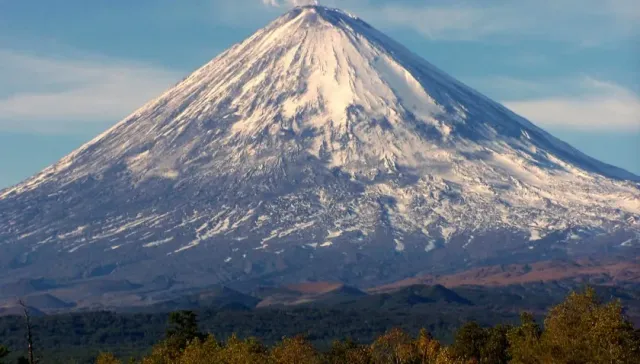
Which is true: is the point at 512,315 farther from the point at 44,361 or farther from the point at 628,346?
the point at 628,346

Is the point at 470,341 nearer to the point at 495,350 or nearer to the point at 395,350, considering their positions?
the point at 495,350

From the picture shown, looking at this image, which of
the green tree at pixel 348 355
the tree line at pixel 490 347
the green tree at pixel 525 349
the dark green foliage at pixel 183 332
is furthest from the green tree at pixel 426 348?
the dark green foliage at pixel 183 332

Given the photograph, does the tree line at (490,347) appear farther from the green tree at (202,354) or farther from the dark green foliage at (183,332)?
the dark green foliage at (183,332)

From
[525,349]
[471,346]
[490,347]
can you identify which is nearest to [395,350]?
[490,347]

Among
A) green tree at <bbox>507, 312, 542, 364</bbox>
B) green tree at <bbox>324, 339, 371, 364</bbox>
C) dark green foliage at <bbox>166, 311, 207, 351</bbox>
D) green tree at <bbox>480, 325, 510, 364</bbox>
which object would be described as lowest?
green tree at <bbox>480, 325, 510, 364</bbox>

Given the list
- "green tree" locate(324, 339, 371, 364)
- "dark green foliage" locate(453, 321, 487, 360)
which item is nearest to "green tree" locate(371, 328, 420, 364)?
"green tree" locate(324, 339, 371, 364)

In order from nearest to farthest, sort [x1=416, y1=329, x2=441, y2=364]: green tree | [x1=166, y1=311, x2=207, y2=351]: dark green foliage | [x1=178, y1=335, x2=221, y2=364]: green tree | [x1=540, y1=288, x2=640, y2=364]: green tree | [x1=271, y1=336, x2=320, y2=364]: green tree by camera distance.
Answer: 1. [x1=540, y1=288, x2=640, y2=364]: green tree
2. [x1=178, y1=335, x2=221, y2=364]: green tree
3. [x1=271, y1=336, x2=320, y2=364]: green tree
4. [x1=416, y1=329, x2=441, y2=364]: green tree
5. [x1=166, y1=311, x2=207, y2=351]: dark green foliage

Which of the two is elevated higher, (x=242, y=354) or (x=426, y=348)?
(x=242, y=354)

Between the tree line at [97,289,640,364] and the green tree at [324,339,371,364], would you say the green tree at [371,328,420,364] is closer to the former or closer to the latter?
the tree line at [97,289,640,364]

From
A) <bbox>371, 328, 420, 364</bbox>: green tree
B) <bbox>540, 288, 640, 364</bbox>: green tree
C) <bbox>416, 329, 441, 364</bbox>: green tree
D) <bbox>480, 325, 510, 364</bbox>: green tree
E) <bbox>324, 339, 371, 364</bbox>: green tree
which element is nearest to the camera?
<bbox>540, 288, 640, 364</bbox>: green tree

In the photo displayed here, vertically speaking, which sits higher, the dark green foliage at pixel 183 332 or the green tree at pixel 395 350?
the dark green foliage at pixel 183 332

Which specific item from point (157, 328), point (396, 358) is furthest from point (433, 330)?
point (396, 358)
